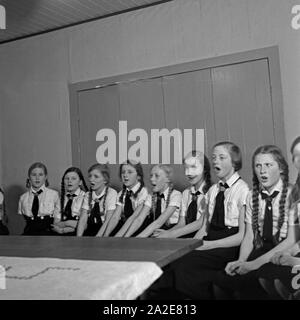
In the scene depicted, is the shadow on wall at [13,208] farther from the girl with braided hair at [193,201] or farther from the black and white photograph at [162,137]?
the girl with braided hair at [193,201]

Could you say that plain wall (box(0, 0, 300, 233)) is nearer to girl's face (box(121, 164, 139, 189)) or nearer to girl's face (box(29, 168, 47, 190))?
girl's face (box(29, 168, 47, 190))

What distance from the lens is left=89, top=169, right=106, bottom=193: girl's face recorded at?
11.4 ft

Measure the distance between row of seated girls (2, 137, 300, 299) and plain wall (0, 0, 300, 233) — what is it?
551mm

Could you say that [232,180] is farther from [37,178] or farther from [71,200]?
[37,178]

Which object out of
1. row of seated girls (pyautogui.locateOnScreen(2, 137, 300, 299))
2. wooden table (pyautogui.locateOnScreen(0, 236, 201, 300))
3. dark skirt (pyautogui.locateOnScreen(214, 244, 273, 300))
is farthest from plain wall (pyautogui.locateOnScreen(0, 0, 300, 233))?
wooden table (pyautogui.locateOnScreen(0, 236, 201, 300))

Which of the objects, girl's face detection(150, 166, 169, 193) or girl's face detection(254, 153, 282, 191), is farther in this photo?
girl's face detection(150, 166, 169, 193)

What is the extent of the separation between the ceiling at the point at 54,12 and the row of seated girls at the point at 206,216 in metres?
1.53

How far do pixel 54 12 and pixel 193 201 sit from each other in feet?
7.62

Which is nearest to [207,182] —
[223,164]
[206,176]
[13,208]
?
[206,176]

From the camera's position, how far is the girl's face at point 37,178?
3.81 meters

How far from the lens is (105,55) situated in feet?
12.8

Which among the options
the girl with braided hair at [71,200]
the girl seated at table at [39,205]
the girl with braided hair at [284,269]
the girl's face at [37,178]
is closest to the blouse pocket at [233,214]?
the girl with braided hair at [284,269]
